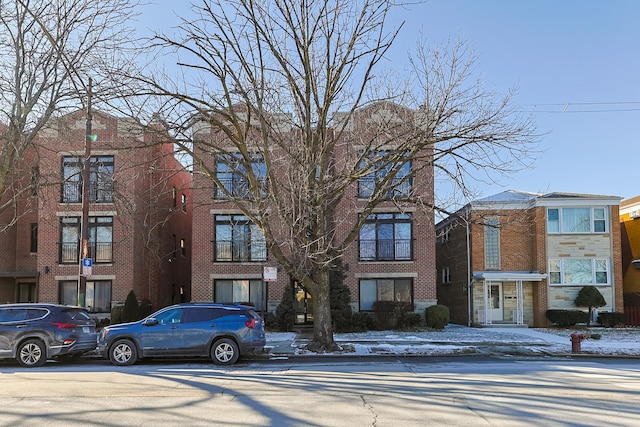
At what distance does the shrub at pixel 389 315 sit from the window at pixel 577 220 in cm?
824

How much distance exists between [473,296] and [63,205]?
19541mm

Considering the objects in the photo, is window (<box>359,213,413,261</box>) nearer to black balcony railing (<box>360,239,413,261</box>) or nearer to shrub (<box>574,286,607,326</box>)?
black balcony railing (<box>360,239,413,261</box>)

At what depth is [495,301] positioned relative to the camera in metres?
27.5

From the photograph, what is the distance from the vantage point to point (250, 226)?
25422 millimetres

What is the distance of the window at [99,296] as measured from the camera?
26328mm

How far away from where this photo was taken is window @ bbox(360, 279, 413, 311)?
26.2m

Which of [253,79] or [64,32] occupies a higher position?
[64,32]

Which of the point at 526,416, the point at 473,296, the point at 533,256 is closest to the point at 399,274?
the point at 473,296

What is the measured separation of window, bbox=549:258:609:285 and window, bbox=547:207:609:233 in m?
1.41

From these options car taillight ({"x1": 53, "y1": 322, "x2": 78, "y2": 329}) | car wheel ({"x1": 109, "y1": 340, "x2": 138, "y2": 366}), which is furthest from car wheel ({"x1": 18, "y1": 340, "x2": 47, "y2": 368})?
car wheel ({"x1": 109, "y1": 340, "x2": 138, "y2": 366})

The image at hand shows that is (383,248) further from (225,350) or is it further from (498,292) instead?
(225,350)

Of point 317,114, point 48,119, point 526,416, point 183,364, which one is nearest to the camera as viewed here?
point 526,416

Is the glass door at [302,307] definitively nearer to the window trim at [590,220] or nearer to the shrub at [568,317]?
the shrub at [568,317]

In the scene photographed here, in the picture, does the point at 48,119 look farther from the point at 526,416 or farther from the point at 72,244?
the point at 526,416
